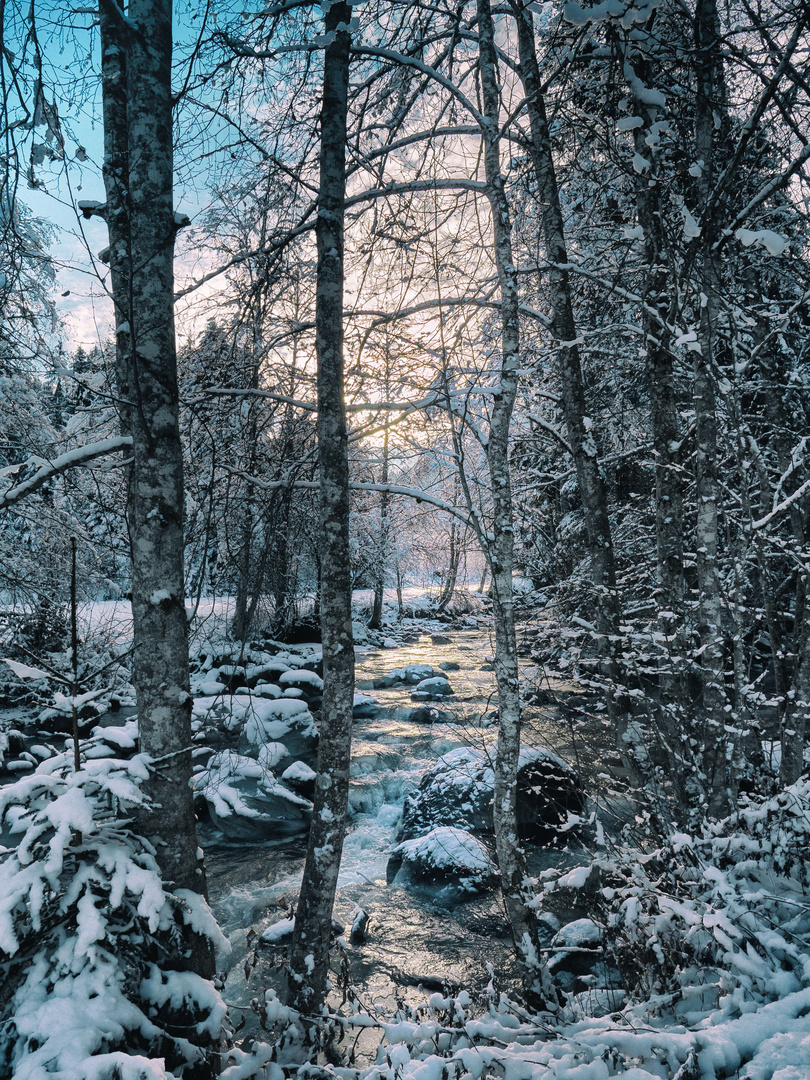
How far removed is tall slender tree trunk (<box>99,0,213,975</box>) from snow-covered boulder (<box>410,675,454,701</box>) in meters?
11.1

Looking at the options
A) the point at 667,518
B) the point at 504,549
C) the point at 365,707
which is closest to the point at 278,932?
the point at 504,549

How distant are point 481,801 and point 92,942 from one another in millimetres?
6117

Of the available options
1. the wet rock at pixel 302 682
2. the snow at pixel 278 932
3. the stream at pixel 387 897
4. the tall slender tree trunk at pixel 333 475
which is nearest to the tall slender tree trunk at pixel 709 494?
the stream at pixel 387 897

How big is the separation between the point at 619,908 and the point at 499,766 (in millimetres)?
1100

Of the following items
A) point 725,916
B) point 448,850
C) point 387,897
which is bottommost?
point 387,897

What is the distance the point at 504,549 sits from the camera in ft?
12.9

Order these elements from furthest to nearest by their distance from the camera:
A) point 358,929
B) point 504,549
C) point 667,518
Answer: point 358,929, point 667,518, point 504,549

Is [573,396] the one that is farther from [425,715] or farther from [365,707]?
[365,707]

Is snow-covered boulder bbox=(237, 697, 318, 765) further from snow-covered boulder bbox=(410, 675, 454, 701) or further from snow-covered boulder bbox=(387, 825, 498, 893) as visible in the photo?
snow-covered boulder bbox=(410, 675, 454, 701)

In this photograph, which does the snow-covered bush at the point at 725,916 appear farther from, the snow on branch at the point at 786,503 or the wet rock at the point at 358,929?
the wet rock at the point at 358,929

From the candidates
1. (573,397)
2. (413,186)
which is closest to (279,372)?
(413,186)

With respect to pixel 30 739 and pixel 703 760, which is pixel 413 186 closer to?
pixel 703 760

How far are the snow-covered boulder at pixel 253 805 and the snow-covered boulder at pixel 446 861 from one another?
178 cm

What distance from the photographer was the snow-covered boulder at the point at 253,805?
26.1 ft
